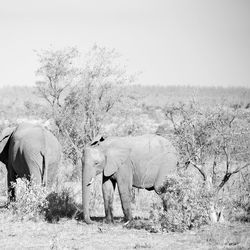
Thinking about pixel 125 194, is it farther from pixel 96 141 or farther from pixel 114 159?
pixel 96 141

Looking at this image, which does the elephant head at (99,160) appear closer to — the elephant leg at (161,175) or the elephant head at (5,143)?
the elephant leg at (161,175)

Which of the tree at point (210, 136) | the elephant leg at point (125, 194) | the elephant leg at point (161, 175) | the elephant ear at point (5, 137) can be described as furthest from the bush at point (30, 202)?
the tree at point (210, 136)

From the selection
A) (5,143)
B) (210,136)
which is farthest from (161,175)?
(5,143)

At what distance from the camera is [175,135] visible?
45.1ft

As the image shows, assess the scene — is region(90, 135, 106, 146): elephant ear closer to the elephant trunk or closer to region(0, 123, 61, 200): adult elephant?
the elephant trunk

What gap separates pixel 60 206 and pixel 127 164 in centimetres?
218

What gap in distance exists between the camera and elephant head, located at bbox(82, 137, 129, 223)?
1192cm

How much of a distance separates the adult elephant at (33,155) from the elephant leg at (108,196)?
143cm

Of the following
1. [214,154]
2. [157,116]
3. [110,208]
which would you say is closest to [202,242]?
[110,208]

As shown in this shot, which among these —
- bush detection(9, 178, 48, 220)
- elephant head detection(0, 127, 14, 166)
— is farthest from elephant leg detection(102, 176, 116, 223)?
elephant head detection(0, 127, 14, 166)

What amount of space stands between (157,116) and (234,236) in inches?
1285

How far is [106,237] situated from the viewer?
10477mm

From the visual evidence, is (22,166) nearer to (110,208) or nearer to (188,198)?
(110,208)

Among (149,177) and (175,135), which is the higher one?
(175,135)
